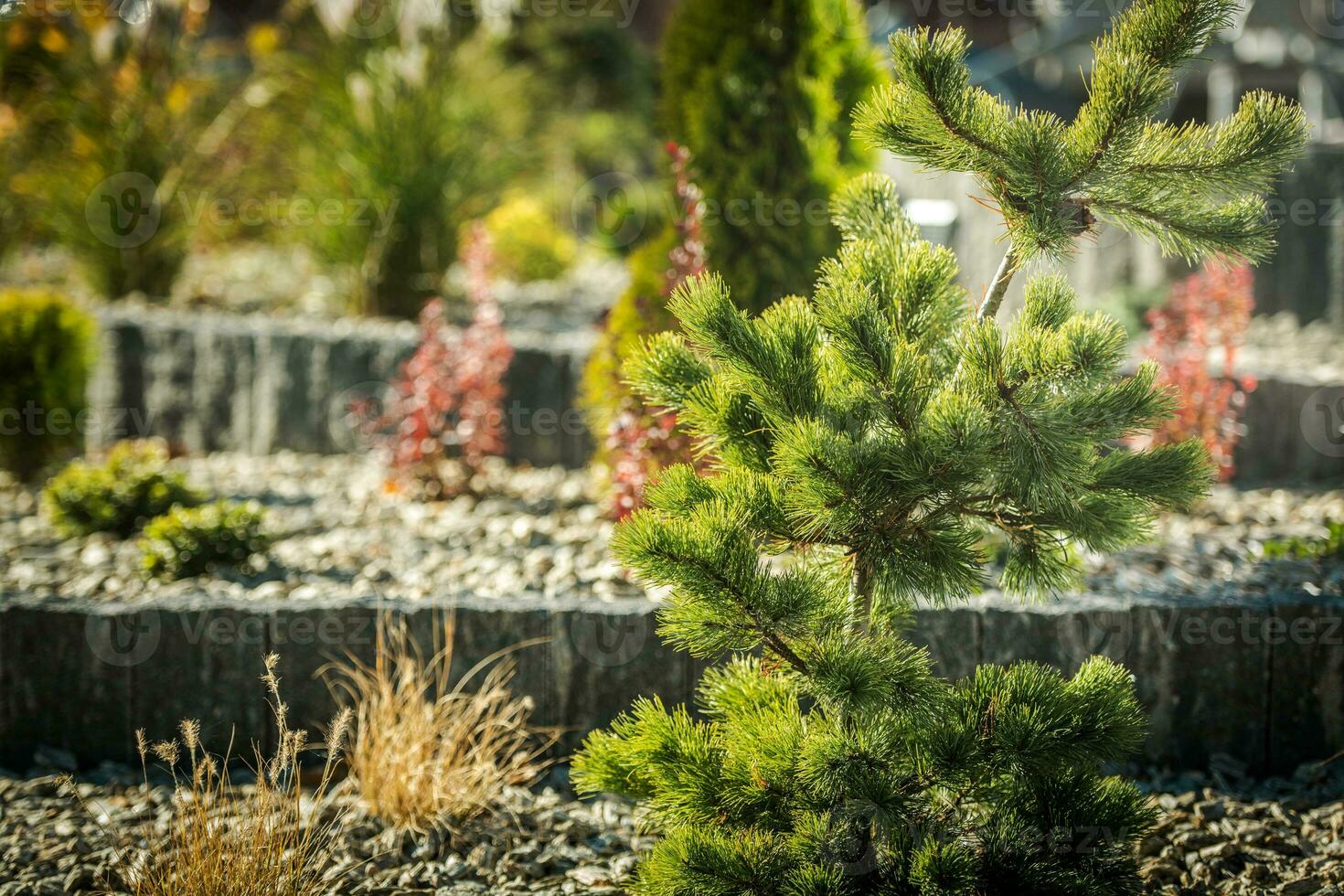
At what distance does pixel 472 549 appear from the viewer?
366 centimetres

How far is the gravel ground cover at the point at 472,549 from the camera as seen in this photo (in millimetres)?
3180

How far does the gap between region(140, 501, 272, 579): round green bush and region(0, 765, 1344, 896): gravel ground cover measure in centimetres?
72

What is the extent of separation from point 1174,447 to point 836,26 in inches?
90.6

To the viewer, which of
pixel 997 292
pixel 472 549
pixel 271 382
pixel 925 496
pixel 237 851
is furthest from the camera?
pixel 271 382

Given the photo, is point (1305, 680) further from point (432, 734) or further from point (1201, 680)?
point (432, 734)

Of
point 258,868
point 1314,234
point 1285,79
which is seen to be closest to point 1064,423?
point 258,868

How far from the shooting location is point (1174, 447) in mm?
2092

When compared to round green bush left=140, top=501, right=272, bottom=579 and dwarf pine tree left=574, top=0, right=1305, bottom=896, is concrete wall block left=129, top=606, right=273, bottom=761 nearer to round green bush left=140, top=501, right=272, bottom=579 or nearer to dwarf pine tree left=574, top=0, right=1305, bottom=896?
round green bush left=140, top=501, right=272, bottom=579

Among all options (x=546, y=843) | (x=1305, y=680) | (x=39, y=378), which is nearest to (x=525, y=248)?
(x=39, y=378)

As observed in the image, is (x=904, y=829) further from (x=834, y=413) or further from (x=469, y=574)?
(x=469, y=574)

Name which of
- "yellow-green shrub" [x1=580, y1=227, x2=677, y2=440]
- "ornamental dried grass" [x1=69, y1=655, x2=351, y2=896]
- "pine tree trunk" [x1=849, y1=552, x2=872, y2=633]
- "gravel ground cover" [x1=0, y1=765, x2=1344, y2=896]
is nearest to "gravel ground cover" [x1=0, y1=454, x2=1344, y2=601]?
"yellow-green shrub" [x1=580, y1=227, x2=677, y2=440]

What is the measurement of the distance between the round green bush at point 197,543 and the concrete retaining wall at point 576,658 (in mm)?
439

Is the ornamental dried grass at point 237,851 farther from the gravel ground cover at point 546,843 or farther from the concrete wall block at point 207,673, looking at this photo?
the concrete wall block at point 207,673

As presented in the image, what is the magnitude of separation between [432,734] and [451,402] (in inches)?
77.3
